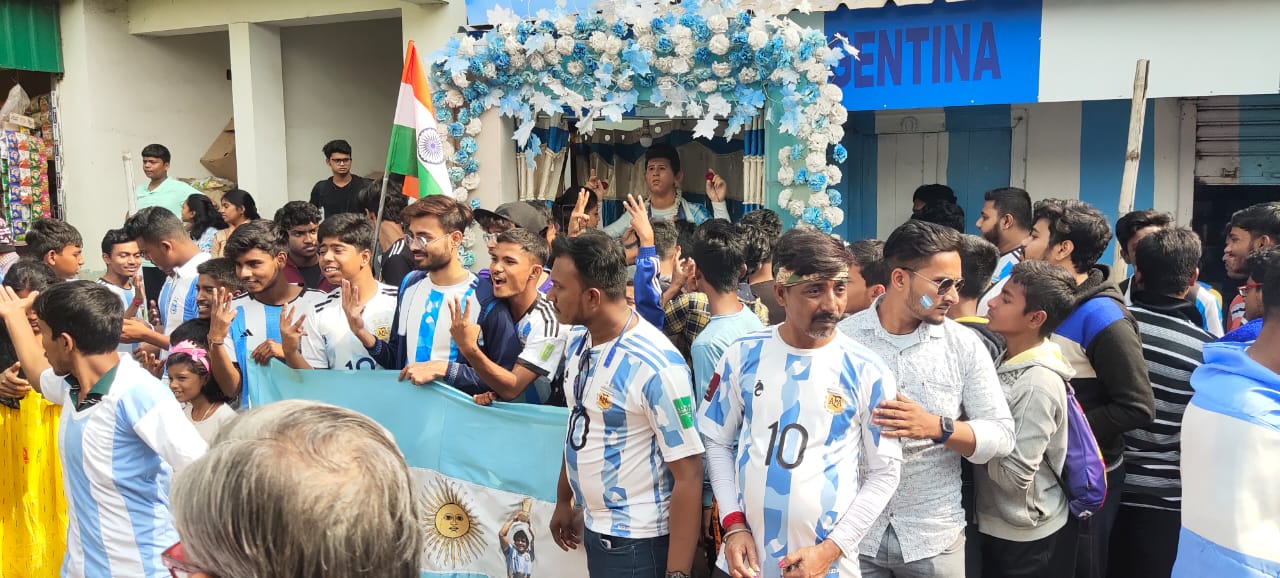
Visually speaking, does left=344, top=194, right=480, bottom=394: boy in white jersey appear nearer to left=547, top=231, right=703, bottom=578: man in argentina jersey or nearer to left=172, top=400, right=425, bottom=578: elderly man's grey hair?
left=547, top=231, right=703, bottom=578: man in argentina jersey

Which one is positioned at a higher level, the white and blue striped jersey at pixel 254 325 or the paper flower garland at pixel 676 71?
the paper flower garland at pixel 676 71

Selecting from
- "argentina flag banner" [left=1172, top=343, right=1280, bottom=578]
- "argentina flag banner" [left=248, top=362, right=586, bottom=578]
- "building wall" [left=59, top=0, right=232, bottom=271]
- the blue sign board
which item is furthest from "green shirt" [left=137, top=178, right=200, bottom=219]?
"argentina flag banner" [left=1172, top=343, right=1280, bottom=578]

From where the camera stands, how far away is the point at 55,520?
16.3 feet

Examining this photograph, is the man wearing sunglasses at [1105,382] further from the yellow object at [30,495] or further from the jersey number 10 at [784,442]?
Answer: the yellow object at [30,495]

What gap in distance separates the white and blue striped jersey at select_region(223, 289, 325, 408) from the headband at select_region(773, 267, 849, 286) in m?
2.77

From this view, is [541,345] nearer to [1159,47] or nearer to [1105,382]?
[1105,382]

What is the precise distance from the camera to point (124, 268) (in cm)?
645

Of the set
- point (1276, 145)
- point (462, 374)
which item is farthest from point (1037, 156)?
point (462, 374)

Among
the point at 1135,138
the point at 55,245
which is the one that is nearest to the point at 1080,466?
the point at 1135,138

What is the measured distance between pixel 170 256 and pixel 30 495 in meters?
1.71

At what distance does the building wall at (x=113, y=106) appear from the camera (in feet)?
36.0

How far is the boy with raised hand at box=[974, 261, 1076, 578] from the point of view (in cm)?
341

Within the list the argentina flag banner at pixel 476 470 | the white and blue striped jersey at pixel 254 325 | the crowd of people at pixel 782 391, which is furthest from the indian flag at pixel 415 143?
the argentina flag banner at pixel 476 470

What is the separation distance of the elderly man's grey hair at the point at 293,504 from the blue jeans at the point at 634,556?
1823 millimetres
